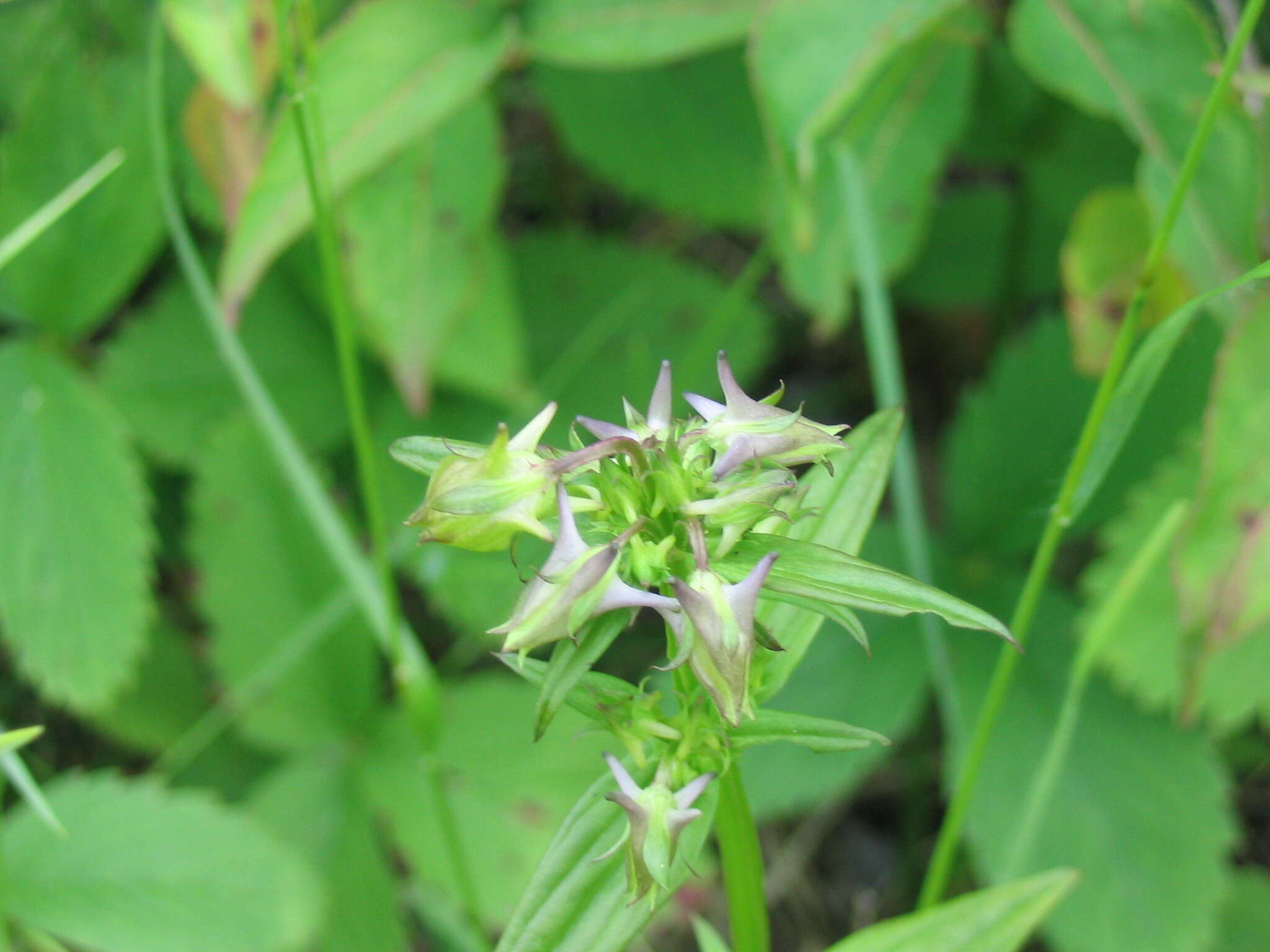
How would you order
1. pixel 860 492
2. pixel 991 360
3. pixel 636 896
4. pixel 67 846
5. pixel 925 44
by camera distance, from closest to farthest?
pixel 636 896, pixel 860 492, pixel 67 846, pixel 925 44, pixel 991 360

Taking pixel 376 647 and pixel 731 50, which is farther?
pixel 731 50

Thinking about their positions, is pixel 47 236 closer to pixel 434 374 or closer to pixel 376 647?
pixel 434 374

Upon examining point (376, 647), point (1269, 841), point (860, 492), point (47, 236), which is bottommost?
point (1269, 841)

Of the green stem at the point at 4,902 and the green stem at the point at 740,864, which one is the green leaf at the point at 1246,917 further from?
the green stem at the point at 4,902

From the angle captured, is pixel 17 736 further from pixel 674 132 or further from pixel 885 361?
pixel 674 132

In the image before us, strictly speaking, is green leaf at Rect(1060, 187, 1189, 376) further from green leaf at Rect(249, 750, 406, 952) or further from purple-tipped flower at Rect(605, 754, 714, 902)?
green leaf at Rect(249, 750, 406, 952)

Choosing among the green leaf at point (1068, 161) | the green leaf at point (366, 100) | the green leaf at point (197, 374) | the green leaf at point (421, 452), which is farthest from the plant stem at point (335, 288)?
the green leaf at point (1068, 161)

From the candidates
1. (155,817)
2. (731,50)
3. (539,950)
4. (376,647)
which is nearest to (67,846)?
(155,817)

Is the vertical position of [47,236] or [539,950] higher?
[47,236]
